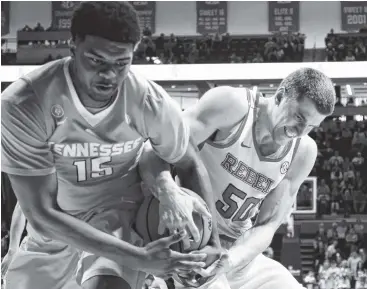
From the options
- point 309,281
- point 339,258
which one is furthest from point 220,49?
point 309,281

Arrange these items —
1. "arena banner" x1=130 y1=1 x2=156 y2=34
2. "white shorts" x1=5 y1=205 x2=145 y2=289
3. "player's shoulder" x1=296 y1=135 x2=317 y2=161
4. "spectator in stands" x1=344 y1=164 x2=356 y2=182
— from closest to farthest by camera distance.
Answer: "white shorts" x1=5 y1=205 x2=145 y2=289 → "player's shoulder" x1=296 y1=135 x2=317 y2=161 → "spectator in stands" x1=344 y1=164 x2=356 y2=182 → "arena banner" x1=130 y1=1 x2=156 y2=34

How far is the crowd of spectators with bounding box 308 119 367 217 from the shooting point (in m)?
16.5

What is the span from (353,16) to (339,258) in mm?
7041

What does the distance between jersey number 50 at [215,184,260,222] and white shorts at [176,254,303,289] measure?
281mm

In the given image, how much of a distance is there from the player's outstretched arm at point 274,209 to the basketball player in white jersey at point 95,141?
2.08ft

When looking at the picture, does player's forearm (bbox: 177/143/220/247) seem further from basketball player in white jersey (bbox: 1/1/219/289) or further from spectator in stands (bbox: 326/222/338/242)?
spectator in stands (bbox: 326/222/338/242)

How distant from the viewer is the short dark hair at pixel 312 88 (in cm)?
349

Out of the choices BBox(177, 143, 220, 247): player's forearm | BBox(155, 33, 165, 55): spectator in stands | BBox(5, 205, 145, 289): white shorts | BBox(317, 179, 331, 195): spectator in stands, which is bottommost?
BBox(317, 179, 331, 195): spectator in stands

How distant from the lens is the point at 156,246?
2867 mm

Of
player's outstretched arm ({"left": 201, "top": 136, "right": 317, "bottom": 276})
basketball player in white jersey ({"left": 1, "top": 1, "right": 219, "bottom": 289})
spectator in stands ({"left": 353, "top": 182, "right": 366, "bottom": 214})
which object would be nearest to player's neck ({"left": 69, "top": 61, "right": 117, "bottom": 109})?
basketball player in white jersey ({"left": 1, "top": 1, "right": 219, "bottom": 289})

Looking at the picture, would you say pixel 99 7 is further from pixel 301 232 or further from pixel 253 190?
pixel 301 232

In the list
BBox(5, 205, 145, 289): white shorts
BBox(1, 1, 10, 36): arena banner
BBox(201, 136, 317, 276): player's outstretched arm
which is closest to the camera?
BBox(5, 205, 145, 289): white shorts

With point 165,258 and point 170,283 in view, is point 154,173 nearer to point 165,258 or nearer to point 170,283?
point 165,258

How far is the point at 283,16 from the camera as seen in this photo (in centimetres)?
1927
